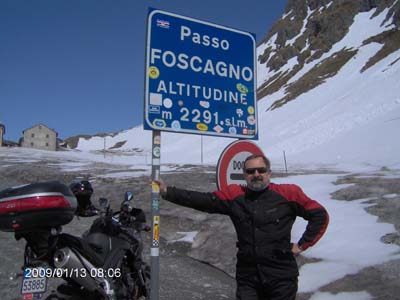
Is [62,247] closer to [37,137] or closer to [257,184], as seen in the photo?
Answer: [257,184]

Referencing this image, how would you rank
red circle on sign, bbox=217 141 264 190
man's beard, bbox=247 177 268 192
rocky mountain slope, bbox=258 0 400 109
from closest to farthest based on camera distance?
1. man's beard, bbox=247 177 268 192
2. red circle on sign, bbox=217 141 264 190
3. rocky mountain slope, bbox=258 0 400 109

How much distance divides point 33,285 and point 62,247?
0.43 meters

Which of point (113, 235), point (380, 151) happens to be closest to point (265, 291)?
point (113, 235)

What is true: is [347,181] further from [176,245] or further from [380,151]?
[380,151]

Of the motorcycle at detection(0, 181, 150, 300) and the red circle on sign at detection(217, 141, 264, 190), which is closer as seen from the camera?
the motorcycle at detection(0, 181, 150, 300)

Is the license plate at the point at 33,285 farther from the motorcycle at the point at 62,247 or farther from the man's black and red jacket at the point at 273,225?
the man's black and red jacket at the point at 273,225

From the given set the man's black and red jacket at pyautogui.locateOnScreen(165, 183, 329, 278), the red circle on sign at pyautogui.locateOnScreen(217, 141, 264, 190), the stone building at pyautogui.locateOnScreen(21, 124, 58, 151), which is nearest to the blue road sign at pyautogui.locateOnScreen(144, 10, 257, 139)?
the red circle on sign at pyautogui.locateOnScreen(217, 141, 264, 190)

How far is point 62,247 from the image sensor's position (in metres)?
3.47

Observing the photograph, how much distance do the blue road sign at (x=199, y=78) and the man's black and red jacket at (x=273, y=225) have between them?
91cm

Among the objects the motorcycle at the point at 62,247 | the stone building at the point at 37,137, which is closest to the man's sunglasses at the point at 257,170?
the motorcycle at the point at 62,247

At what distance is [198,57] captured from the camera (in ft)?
13.3

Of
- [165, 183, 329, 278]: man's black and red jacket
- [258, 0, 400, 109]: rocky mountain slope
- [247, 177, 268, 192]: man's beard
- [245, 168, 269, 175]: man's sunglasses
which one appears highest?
[258, 0, 400, 109]: rocky mountain slope

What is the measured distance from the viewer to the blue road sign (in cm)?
371

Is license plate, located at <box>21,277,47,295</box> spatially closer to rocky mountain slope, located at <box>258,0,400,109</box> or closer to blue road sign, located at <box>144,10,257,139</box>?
blue road sign, located at <box>144,10,257,139</box>
